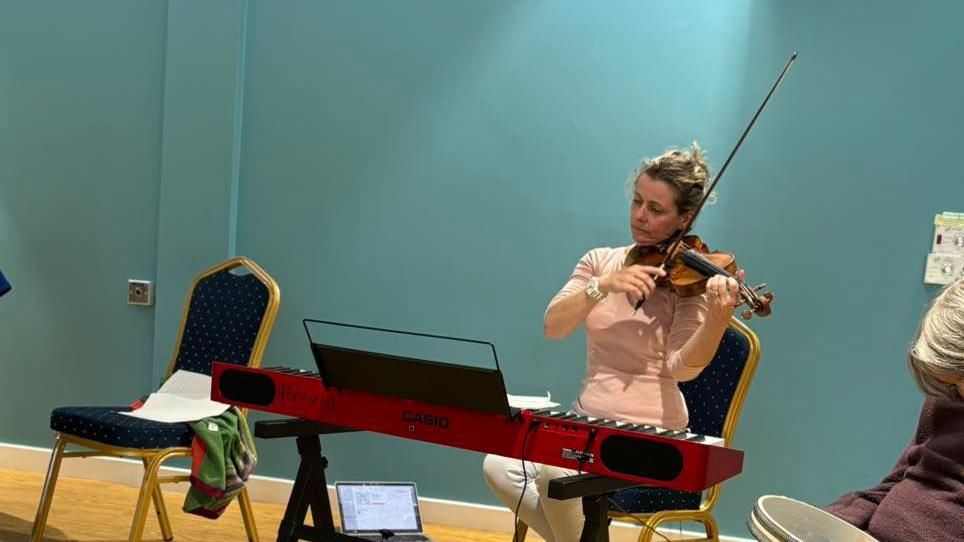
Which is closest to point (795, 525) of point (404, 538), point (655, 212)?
point (655, 212)

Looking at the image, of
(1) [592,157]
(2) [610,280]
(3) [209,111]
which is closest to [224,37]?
(3) [209,111]

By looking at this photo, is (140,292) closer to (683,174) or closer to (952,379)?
(683,174)

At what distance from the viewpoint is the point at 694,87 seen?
3.47 meters

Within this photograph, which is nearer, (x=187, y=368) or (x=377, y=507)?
(x=377, y=507)

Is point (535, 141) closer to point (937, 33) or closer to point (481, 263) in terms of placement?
point (481, 263)

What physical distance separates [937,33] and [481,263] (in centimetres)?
172

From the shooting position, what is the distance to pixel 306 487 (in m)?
2.38

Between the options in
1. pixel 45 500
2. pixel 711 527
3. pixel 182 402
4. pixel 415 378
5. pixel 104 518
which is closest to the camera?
pixel 415 378

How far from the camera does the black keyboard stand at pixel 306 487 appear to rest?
229 centimetres

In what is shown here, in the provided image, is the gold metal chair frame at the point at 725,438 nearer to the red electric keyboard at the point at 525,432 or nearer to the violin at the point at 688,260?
the violin at the point at 688,260

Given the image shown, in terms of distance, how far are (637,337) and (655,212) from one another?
307 millimetres

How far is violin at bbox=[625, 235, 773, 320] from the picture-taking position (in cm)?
229

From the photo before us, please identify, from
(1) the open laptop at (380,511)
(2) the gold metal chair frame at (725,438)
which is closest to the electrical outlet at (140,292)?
(1) the open laptop at (380,511)

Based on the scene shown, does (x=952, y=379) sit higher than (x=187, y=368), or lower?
higher
